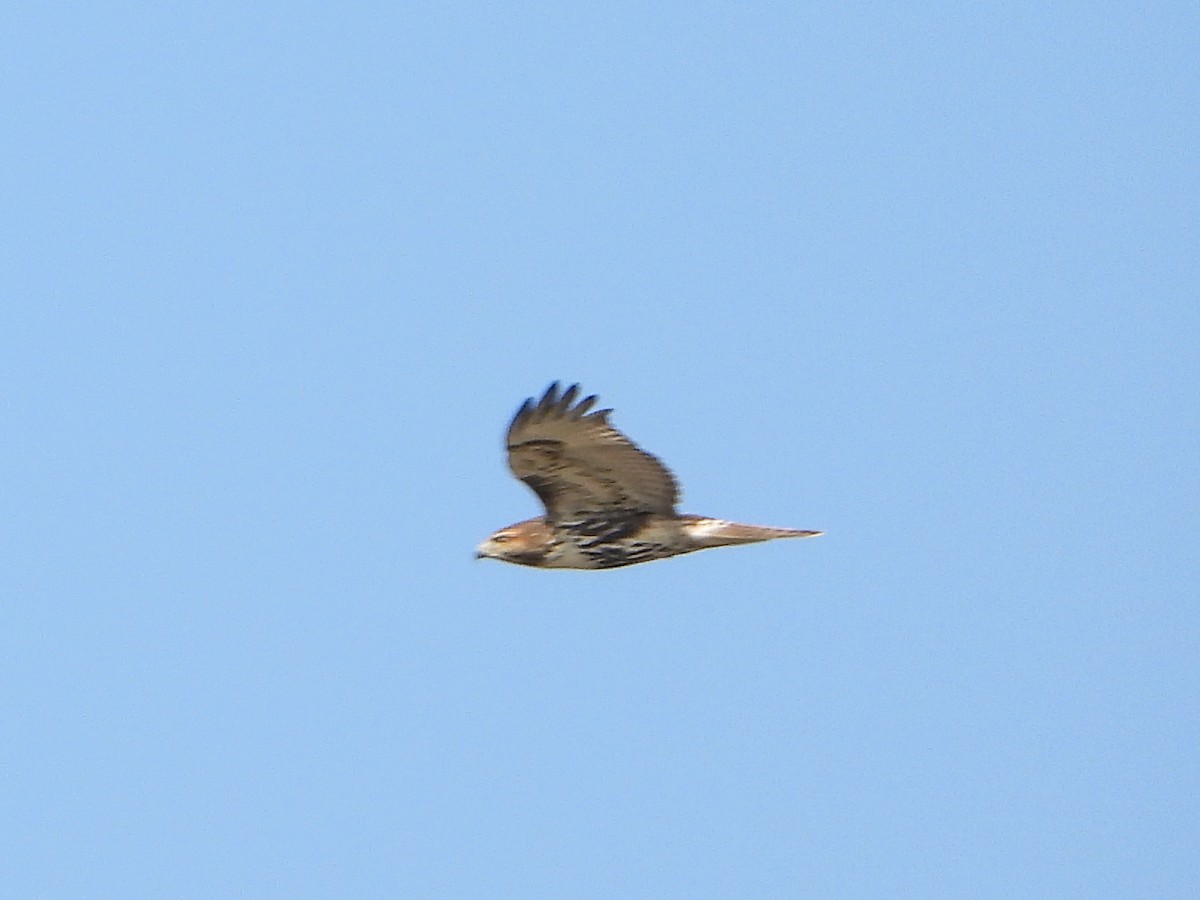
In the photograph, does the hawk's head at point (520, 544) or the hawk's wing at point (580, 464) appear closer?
the hawk's wing at point (580, 464)

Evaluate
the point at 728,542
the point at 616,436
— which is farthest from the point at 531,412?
the point at 728,542

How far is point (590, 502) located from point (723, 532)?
0.93m

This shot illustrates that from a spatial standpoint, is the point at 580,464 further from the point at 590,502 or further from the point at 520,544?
the point at 520,544

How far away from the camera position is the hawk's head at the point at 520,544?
1733 centimetres

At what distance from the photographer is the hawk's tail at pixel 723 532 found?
16797mm

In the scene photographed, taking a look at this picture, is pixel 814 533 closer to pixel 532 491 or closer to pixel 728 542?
pixel 728 542

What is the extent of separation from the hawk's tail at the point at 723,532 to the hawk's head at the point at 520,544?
102cm

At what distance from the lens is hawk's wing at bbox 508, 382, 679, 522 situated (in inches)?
642

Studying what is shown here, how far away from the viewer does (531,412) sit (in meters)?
16.3

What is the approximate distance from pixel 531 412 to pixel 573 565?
1530 millimetres

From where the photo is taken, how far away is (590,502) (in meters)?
17.0

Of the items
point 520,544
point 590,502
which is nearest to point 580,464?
point 590,502

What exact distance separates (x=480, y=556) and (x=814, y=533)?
7.98 feet

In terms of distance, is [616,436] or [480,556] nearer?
[616,436]
